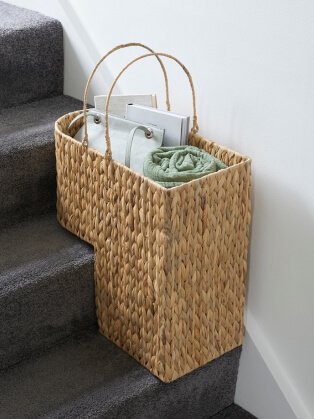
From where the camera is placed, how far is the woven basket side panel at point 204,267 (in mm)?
1411

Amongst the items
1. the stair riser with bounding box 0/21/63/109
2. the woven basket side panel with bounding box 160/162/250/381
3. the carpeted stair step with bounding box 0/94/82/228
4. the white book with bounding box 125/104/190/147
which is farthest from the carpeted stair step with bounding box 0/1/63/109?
the woven basket side panel with bounding box 160/162/250/381

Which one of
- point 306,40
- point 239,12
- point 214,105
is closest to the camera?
point 306,40

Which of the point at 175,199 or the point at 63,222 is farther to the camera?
the point at 63,222

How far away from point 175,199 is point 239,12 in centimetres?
40

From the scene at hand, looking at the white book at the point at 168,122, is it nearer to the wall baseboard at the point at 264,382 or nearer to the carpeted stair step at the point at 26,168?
the carpeted stair step at the point at 26,168

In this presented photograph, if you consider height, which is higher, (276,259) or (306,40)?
(306,40)

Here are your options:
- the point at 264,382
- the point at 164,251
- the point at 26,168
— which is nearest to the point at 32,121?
the point at 26,168

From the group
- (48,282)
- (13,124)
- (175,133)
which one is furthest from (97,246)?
(13,124)

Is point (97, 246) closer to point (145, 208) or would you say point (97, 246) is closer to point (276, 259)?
point (145, 208)

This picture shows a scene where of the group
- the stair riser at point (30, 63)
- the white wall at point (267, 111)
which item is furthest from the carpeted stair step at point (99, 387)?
the stair riser at point (30, 63)

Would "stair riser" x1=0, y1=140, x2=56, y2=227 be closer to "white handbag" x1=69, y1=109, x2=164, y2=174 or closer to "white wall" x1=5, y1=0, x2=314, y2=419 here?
"white handbag" x1=69, y1=109, x2=164, y2=174

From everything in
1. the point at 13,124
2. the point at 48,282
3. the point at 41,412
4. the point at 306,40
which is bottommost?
the point at 41,412

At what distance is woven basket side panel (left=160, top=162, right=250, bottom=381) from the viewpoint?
1.41m

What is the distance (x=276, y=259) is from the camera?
152 centimetres
